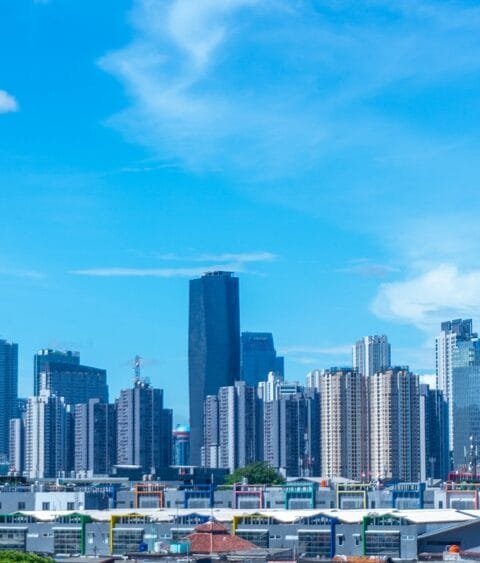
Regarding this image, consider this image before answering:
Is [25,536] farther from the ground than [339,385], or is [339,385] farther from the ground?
[339,385]

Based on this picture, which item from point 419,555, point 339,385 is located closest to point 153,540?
point 419,555

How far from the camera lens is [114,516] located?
8544 centimetres

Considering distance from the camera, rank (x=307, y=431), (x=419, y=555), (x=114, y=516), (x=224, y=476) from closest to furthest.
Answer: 1. (x=419, y=555)
2. (x=114, y=516)
3. (x=224, y=476)
4. (x=307, y=431)

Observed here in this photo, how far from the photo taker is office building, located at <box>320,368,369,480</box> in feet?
590

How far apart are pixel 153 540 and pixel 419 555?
44.7 feet

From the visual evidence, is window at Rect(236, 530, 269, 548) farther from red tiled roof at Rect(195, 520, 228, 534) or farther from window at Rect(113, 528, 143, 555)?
window at Rect(113, 528, 143, 555)

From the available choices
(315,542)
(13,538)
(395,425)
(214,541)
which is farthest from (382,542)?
(395,425)

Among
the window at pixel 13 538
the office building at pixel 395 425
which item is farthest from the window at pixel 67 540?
the office building at pixel 395 425

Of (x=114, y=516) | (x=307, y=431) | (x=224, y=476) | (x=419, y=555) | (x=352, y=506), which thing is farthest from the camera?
(x=307, y=431)

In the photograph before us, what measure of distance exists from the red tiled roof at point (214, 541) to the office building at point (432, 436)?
3932 inches

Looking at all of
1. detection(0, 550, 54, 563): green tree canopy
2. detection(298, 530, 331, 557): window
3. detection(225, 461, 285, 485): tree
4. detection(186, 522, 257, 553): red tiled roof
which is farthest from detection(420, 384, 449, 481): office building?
detection(0, 550, 54, 563): green tree canopy

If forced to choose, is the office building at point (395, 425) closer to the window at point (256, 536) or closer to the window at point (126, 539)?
the window at point (256, 536)

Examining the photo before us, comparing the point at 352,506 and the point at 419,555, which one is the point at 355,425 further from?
the point at 419,555

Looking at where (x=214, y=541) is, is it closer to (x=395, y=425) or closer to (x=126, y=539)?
(x=126, y=539)
